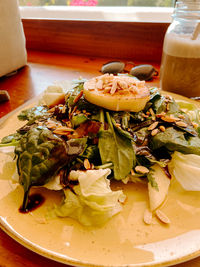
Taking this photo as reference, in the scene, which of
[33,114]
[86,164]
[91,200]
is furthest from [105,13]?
[91,200]

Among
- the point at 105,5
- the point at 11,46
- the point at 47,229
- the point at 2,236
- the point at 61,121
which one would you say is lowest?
the point at 2,236

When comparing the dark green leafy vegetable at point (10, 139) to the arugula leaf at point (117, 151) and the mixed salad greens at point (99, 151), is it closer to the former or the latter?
the mixed salad greens at point (99, 151)

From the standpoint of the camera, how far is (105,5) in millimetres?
3412

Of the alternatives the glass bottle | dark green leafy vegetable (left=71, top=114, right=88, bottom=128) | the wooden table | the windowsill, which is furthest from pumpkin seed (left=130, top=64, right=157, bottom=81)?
dark green leafy vegetable (left=71, top=114, right=88, bottom=128)

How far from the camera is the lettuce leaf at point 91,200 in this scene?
0.87m

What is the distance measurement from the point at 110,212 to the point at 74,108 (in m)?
0.62

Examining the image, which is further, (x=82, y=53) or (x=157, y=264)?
(x=82, y=53)

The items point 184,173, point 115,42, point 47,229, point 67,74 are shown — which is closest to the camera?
point 47,229

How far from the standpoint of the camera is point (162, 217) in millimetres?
875

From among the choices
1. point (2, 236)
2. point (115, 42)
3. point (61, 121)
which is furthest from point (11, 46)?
point (2, 236)

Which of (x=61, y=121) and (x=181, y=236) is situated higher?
(x=61, y=121)

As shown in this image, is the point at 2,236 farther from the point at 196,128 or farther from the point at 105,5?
the point at 105,5

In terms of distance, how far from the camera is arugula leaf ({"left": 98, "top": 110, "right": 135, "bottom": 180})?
102 centimetres

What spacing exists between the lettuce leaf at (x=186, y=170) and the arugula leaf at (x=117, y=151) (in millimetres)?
209
